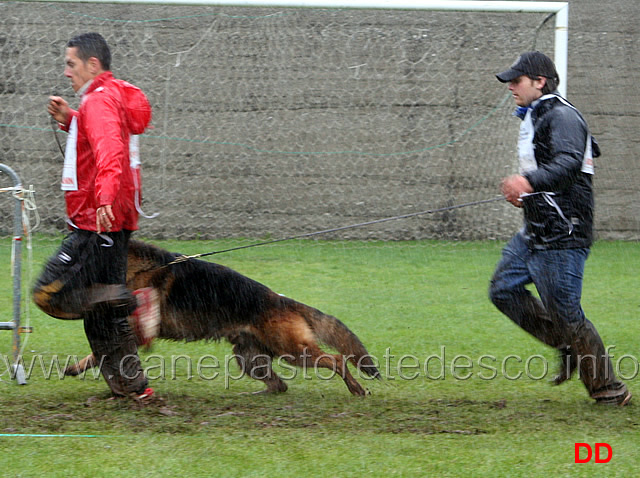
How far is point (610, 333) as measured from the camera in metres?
5.86

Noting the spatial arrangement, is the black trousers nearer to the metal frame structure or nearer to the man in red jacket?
the man in red jacket

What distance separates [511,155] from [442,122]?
1.04 metres

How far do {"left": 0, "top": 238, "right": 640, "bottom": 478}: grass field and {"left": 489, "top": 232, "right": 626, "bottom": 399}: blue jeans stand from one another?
19 centimetres

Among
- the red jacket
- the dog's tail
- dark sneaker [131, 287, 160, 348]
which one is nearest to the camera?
the red jacket

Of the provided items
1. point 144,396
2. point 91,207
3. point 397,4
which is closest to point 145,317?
point 144,396

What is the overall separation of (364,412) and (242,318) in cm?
86

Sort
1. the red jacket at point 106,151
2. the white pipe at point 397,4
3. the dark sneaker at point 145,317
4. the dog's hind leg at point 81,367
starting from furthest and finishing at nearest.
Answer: the white pipe at point 397,4 < the dog's hind leg at point 81,367 < the dark sneaker at point 145,317 < the red jacket at point 106,151

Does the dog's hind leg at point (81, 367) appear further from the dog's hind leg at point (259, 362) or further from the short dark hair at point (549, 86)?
the short dark hair at point (549, 86)

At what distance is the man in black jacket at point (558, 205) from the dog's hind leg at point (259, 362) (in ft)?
4.81

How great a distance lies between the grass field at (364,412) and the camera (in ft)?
10.2

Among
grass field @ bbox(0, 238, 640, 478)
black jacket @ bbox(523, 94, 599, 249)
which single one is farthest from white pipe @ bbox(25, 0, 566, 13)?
black jacket @ bbox(523, 94, 599, 249)

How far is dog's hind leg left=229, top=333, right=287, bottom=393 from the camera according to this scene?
4.41 meters

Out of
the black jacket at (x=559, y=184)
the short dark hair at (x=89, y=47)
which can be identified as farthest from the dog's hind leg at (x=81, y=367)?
the black jacket at (x=559, y=184)

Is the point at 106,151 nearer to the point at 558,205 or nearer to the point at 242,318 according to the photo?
the point at 242,318
